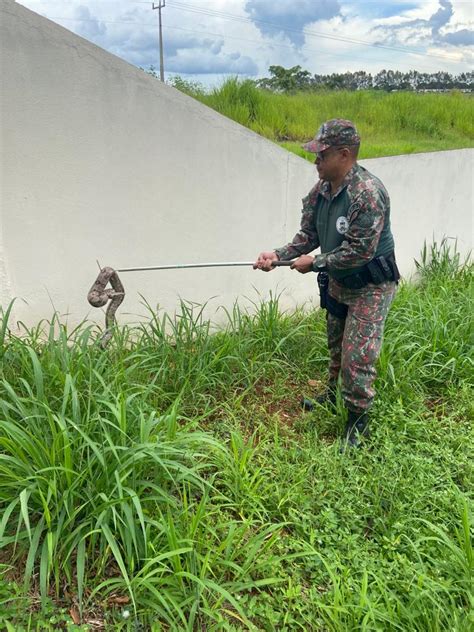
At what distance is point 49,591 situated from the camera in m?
1.70

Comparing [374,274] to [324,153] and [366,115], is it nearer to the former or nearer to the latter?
[324,153]

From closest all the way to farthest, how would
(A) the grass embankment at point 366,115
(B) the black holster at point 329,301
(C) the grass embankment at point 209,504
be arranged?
(C) the grass embankment at point 209,504
(B) the black holster at point 329,301
(A) the grass embankment at point 366,115

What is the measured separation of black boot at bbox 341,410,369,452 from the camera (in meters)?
2.68

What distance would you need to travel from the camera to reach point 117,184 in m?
3.11

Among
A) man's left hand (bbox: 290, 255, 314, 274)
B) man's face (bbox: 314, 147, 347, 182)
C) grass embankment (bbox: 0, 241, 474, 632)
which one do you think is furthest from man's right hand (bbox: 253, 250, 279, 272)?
grass embankment (bbox: 0, 241, 474, 632)

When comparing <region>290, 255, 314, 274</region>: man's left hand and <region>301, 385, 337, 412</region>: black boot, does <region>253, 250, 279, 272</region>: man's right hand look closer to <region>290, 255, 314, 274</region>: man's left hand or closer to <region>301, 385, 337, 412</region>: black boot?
<region>290, 255, 314, 274</region>: man's left hand

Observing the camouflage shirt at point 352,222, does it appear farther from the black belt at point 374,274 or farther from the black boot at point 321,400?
the black boot at point 321,400

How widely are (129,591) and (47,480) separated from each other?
1.52ft

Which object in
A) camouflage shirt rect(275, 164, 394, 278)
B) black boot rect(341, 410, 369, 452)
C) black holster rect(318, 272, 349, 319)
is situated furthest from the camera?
black holster rect(318, 272, 349, 319)

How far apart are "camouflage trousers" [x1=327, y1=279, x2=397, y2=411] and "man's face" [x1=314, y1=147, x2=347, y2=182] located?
0.58m

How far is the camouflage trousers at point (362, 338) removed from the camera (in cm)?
261

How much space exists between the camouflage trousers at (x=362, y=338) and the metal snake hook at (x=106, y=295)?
1207mm

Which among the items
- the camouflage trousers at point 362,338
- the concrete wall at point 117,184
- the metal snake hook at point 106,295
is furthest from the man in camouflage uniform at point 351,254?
the concrete wall at point 117,184

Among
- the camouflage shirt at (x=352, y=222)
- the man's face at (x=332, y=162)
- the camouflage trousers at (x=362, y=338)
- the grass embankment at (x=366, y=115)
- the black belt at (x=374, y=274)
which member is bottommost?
the camouflage trousers at (x=362, y=338)
